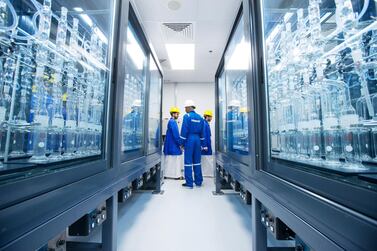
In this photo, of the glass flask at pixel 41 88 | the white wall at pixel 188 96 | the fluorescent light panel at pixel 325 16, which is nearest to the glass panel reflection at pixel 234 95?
the fluorescent light panel at pixel 325 16

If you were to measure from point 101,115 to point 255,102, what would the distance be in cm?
106

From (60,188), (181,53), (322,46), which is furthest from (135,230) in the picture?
(181,53)

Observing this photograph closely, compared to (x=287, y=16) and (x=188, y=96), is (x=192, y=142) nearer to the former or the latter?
(x=188, y=96)

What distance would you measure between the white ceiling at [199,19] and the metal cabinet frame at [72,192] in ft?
4.09

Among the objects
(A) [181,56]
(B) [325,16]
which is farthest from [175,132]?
(B) [325,16]

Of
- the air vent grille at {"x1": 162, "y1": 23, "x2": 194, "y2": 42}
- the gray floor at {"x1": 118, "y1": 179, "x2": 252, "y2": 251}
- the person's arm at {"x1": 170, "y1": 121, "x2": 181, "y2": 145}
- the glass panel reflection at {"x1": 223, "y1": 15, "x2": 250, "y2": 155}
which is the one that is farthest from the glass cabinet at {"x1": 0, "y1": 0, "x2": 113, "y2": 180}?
the person's arm at {"x1": 170, "y1": 121, "x2": 181, "y2": 145}

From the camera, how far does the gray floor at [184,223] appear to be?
1609 millimetres

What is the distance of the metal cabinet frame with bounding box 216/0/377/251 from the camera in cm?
51

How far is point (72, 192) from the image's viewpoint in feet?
2.79

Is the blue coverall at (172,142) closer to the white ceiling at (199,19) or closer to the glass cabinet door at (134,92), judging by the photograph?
the white ceiling at (199,19)

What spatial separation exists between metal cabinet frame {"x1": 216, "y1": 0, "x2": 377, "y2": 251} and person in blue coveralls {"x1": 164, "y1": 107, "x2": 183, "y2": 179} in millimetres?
2758

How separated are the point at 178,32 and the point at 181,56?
3.00 ft

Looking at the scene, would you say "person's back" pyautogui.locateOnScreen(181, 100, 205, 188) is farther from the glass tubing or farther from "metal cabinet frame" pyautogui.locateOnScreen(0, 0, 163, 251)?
the glass tubing

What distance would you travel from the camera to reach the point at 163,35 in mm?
3305
